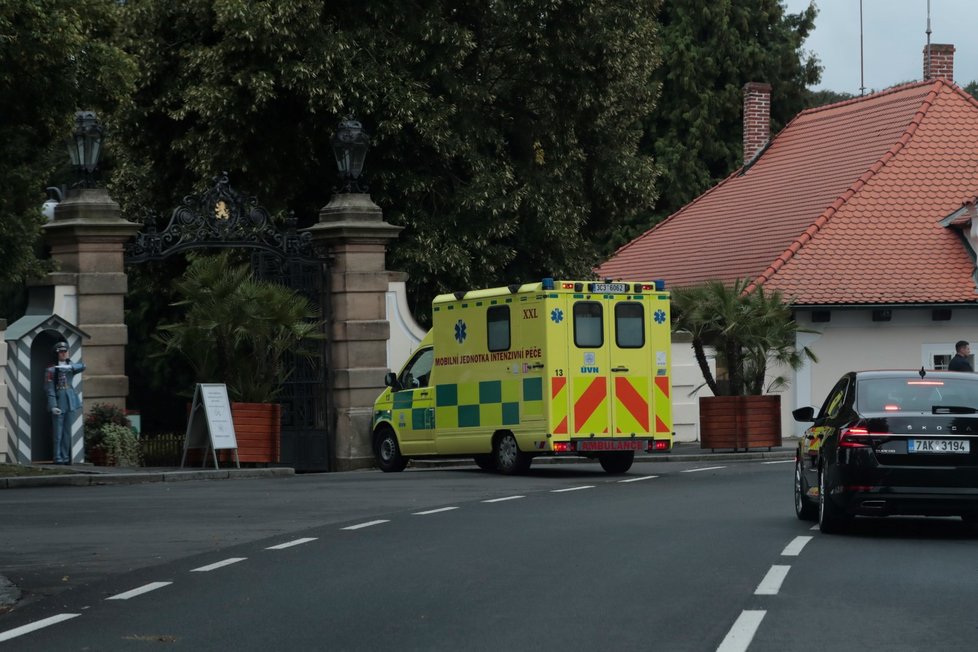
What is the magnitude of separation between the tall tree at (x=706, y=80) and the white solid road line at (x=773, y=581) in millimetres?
45447

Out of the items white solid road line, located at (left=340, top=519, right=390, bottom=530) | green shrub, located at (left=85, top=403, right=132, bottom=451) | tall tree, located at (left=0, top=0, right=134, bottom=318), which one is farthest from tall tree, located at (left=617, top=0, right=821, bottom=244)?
white solid road line, located at (left=340, top=519, right=390, bottom=530)

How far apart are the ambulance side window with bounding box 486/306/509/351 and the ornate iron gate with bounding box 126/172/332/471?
5013mm

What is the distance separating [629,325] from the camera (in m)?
26.0

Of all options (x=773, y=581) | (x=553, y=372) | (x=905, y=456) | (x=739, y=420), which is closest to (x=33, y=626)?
(x=773, y=581)

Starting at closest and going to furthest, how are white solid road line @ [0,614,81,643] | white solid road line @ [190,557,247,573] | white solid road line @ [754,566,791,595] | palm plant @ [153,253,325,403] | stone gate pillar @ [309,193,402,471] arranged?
white solid road line @ [0,614,81,643] < white solid road line @ [754,566,791,595] < white solid road line @ [190,557,247,573] < palm plant @ [153,253,325,403] < stone gate pillar @ [309,193,402,471]

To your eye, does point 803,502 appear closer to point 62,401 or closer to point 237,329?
point 62,401

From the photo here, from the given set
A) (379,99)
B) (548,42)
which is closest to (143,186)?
(379,99)

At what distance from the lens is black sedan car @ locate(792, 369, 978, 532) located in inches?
603

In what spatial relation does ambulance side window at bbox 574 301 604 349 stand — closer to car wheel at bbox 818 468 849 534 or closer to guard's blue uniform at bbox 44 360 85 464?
guard's blue uniform at bbox 44 360 85 464

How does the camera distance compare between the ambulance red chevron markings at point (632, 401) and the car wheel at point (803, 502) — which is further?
the ambulance red chevron markings at point (632, 401)

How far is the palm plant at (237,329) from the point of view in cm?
2883

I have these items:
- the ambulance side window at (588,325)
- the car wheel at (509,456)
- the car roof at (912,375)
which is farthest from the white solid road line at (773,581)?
the car wheel at (509,456)

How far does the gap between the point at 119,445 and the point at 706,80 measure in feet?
114

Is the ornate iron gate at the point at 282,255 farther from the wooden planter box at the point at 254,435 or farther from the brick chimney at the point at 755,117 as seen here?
the brick chimney at the point at 755,117
